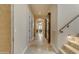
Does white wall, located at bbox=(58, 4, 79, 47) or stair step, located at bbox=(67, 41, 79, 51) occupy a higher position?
white wall, located at bbox=(58, 4, 79, 47)

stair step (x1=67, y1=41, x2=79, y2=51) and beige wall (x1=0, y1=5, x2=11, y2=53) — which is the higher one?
beige wall (x1=0, y1=5, x2=11, y2=53)

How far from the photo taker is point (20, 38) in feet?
9.18

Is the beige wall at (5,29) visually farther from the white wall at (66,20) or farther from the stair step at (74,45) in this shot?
the stair step at (74,45)

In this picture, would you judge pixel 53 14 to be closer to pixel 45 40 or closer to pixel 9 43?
pixel 45 40

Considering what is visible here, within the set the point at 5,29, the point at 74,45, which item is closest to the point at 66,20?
the point at 74,45

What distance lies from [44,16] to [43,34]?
1.18 ft

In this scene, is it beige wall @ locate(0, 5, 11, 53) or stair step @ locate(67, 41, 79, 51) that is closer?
beige wall @ locate(0, 5, 11, 53)

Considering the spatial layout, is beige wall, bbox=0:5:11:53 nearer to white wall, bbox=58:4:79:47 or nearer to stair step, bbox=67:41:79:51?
white wall, bbox=58:4:79:47

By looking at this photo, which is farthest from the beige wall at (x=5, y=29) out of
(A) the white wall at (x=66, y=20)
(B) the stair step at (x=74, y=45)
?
(B) the stair step at (x=74, y=45)

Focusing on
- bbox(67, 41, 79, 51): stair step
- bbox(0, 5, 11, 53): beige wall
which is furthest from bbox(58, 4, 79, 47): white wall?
bbox(0, 5, 11, 53): beige wall

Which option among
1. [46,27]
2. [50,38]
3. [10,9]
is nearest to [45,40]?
[50,38]

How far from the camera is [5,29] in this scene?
2.34 metres

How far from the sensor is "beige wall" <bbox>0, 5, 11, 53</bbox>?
7.58ft
